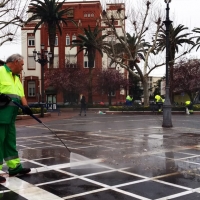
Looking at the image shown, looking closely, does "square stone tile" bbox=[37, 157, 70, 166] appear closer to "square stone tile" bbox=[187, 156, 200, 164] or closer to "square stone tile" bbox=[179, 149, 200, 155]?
"square stone tile" bbox=[187, 156, 200, 164]

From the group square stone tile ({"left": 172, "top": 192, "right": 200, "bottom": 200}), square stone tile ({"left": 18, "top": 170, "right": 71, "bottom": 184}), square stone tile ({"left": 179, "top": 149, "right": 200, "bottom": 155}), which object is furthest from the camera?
square stone tile ({"left": 179, "top": 149, "right": 200, "bottom": 155})

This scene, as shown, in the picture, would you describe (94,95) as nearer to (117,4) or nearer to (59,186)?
(117,4)

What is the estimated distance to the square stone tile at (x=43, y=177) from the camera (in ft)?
16.6

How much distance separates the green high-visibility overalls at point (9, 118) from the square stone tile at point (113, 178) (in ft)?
4.17

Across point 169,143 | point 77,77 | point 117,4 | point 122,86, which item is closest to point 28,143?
point 169,143

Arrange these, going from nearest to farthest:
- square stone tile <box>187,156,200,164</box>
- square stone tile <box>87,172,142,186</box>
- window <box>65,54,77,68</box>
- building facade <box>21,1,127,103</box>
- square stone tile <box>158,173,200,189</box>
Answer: square stone tile <box>158,173,200,189</box>
square stone tile <box>87,172,142,186</box>
square stone tile <box>187,156,200,164</box>
window <box>65,54,77,68</box>
building facade <box>21,1,127,103</box>

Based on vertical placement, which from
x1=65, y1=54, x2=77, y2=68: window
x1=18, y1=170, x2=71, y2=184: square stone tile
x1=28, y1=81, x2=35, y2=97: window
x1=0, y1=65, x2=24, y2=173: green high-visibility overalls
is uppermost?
x1=65, y1=54, x2=77, y2=68: window

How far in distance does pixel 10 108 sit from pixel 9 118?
15cm

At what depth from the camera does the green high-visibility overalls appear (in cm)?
508

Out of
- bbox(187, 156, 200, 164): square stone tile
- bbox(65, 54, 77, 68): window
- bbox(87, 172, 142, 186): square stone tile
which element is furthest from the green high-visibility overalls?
bbox(65, 54, 77, 68): window

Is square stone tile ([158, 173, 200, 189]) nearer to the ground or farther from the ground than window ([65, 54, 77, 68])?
nearer to the ground

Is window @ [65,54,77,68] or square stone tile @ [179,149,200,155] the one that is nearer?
square stone tile @ [179,149,200,155]

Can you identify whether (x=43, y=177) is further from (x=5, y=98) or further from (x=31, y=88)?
(x=31, y=88)

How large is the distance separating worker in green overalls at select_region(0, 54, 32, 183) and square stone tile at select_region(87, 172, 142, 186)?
1170 millimetres
